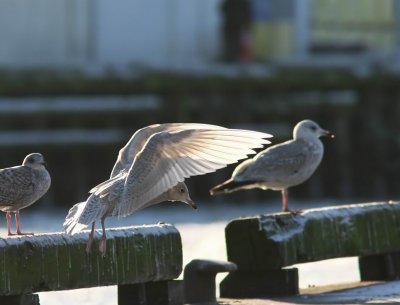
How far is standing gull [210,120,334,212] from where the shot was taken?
966 centimetres

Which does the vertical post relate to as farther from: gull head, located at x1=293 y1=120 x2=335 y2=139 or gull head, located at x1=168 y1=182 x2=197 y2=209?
gull head, located at x1=168 y1=182 x2=197 y2=209

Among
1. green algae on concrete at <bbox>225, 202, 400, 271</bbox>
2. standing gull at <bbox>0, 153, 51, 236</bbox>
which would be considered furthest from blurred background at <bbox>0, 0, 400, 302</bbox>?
standing gull at <bbox>0, 153, 51, 236</bbox>

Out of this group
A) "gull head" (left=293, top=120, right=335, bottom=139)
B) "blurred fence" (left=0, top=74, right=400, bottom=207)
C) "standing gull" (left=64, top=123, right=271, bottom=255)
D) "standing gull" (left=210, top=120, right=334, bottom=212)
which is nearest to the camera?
"standing gull" (left=64, top=123, right=271, bottom=255)

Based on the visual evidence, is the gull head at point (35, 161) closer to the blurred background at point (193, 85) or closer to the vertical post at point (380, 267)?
the vertical post at point (380, 267)

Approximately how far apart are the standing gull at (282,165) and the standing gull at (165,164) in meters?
1.41

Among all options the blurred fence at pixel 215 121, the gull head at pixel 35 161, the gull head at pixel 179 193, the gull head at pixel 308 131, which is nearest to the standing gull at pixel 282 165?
the gull head at pixel 308 131

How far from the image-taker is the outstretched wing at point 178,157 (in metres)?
7.93

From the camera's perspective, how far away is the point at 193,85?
2130 cm

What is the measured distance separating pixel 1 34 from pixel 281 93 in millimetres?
4536

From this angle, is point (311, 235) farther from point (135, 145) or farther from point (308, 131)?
point (308, 131)

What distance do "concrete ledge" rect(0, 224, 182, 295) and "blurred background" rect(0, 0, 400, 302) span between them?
31.4 feet

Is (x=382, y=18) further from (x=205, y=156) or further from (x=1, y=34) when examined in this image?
(x=205, y=156)

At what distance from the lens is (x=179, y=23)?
2456 centimetres

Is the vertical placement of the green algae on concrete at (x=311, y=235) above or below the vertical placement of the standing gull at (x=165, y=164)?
below
